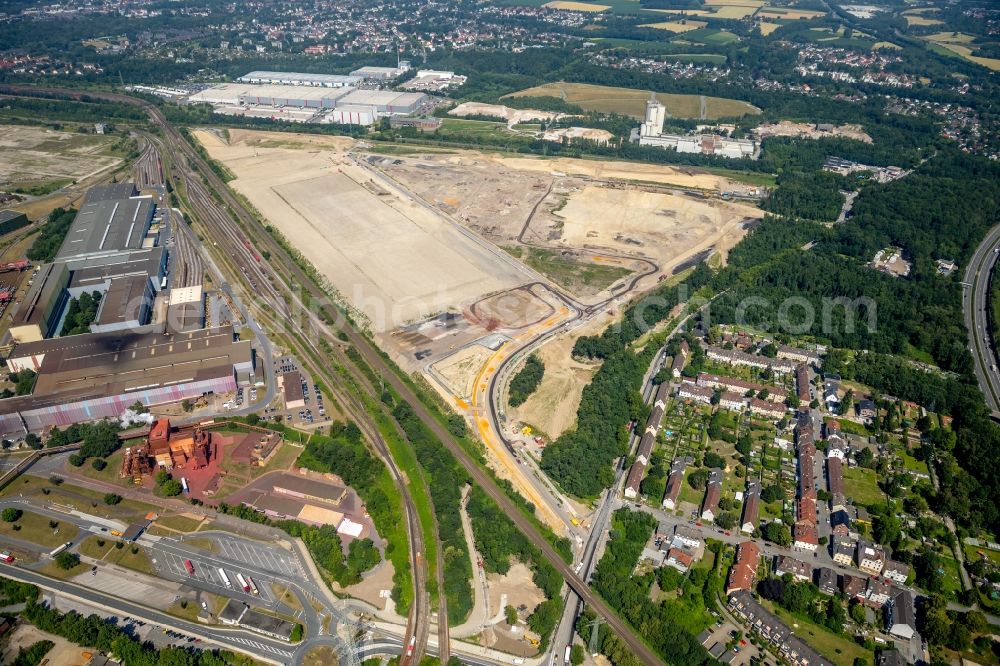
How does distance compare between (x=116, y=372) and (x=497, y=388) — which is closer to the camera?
(x=116, y=372)

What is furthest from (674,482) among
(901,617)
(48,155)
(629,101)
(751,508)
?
(48,155)

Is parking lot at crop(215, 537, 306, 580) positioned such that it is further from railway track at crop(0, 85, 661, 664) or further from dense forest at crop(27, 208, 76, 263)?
dense forest at crop(27, 208, 76, 263)

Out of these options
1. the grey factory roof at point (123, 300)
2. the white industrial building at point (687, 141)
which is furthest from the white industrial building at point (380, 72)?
the grey factory roof at point (123, 300)

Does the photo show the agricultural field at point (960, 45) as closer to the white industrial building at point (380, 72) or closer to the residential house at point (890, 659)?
the white industrial building at point (380, 72)

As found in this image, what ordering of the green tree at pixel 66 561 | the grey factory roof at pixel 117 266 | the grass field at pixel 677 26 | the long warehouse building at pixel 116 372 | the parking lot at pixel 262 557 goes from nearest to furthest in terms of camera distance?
the green tree at pixel 66 561 < the parking lot at pixel 262 557 < the long warehouse building at pixel 116 372 < the grey factory roof at pixel 117 266 < the grass field at pixel 677 26

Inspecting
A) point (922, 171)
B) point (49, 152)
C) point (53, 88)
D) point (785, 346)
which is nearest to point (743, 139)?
point (922, 171)

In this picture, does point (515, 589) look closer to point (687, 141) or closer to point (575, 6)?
point (687, 141)
